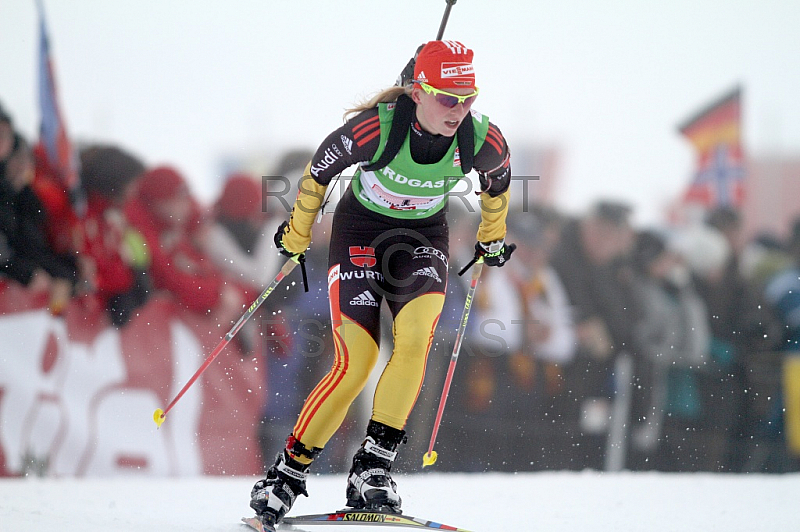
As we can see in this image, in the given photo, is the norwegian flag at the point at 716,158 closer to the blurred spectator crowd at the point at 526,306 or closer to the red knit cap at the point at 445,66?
the blurred spectator crowd at the point at 526,306

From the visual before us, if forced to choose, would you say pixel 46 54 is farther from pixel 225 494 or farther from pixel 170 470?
pixel 225 494

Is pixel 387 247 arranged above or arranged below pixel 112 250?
above

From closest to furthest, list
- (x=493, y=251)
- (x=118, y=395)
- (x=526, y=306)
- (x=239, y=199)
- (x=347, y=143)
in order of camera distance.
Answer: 1. (x=347, y=143)
2. (x=493, y=251)
3. (x=118, y=395)
4. (x=239, y=199)
5. (x=526, y=306)

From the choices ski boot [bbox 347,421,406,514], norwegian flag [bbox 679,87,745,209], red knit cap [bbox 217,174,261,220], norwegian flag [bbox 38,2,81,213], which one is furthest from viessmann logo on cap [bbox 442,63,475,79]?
norwegian flag [bbox 679,87,745,209]

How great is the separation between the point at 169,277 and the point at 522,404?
2.68 metres

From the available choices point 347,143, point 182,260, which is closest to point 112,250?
point 182,260

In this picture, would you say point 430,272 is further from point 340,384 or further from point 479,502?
point 479,502

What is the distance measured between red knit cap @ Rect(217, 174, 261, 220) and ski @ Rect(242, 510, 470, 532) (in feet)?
9.28

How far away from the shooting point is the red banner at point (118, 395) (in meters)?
5.13

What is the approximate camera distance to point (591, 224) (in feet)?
20.4

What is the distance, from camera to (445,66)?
2.97 meters

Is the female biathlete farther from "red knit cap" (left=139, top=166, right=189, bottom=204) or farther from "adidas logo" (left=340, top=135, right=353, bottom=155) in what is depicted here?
"red knit cap" (left=139, top=166, right=189, bottom=204)

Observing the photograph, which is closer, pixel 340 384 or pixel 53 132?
pixel 340 384

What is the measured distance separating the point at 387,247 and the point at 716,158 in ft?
14.1
